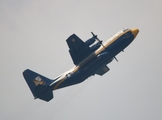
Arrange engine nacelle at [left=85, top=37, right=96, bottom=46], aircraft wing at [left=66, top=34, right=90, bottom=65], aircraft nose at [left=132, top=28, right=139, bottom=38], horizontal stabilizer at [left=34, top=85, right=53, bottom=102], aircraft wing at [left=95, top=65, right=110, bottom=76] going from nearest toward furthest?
aircraft wing at [left=66, top=34, right=90, bottom=65] < horizontal stabilizer at [left=34, top=85, right=53, bottom=102] < engine nacelle at [left=85, top=37, right=96, bottom=46] < aircraft nose at [left=132, top=28, right=139, bottom=38] < aircraft wing at [left=95, top=65, right=110, bottom=76]

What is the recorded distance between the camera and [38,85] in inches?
2261

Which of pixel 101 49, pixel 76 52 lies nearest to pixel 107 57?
pixel 101 49

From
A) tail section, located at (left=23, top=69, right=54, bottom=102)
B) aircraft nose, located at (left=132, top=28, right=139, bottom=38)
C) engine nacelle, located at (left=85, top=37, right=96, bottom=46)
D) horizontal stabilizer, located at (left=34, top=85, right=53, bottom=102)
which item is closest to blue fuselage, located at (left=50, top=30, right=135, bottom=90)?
horizontal stabilizer, located at (left=34, top=85, right=53, bottom=102)

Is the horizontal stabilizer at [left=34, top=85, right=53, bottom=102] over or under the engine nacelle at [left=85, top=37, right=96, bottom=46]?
under

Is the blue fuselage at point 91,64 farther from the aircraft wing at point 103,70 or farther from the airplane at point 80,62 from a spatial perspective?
the aircraft wing at point 103,70

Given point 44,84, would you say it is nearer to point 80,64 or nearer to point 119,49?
point 80,64

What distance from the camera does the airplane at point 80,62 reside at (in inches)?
2282

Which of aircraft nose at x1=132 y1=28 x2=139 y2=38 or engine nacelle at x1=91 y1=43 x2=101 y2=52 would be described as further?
aircraft nose at x1=132 y1=28 x2=139 y2=38

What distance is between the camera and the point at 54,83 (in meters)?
58.2

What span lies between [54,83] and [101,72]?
1329cm

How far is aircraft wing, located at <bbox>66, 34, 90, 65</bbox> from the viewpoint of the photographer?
5719 cm

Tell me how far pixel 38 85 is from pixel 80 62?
9170 mm

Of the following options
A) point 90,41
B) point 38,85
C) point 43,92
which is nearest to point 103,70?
point 90,41

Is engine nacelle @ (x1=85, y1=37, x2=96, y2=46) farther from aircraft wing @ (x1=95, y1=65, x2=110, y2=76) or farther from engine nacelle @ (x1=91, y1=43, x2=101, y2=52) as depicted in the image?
aircraft wing @ (x1=95, y1=65, x2=110, y2=76)
